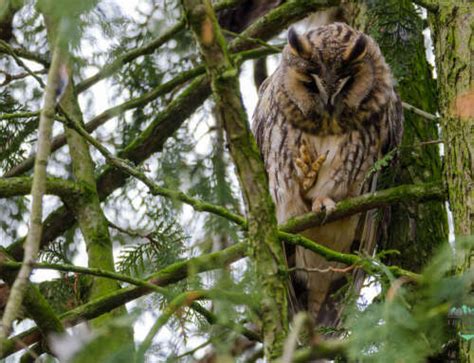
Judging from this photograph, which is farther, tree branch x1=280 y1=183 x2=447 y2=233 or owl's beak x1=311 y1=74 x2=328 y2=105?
owl's beak x1=311 y1=74 x2=328 y2=105

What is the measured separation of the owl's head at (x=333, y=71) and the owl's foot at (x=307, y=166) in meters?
0.17

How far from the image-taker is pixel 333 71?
364 cm

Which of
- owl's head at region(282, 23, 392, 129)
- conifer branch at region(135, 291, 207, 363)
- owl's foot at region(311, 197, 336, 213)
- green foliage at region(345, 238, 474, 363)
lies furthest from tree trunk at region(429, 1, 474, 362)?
conifer branch at region(135, 291, 207, 363)

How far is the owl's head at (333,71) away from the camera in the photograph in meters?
3.61

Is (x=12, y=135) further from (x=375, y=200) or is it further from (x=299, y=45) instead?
(x=375, y=200)

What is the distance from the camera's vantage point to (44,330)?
2422 millimetres

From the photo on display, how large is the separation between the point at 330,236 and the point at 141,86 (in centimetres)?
120

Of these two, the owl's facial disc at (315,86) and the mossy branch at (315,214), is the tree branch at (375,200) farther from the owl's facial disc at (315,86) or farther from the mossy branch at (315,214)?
the owl's facial disc at (315,86)

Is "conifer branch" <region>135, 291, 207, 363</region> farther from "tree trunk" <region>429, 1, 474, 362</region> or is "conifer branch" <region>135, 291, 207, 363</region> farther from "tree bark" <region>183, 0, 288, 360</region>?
"tree trunk" <region>429, 1, 474, 362</region>

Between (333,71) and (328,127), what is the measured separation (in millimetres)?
317

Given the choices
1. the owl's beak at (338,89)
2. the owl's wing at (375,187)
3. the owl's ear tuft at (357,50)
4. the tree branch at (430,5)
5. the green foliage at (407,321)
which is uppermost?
the tree branch at (430,5)

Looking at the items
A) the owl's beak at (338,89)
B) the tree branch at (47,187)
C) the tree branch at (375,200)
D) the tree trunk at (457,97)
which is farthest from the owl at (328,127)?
the tree branch at (47,187)

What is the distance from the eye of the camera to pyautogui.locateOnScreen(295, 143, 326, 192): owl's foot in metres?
3.87

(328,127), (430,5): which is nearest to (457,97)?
(430,5)
